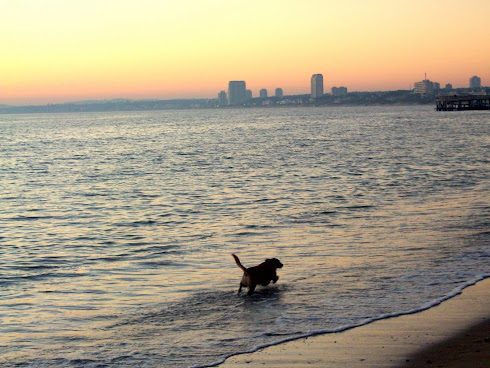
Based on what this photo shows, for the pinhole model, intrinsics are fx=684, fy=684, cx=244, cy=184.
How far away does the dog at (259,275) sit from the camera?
1038 cm

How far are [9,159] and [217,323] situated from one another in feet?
165

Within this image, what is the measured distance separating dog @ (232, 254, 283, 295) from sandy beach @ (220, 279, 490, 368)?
236 centimetres

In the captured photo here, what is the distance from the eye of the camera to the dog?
1038 cm

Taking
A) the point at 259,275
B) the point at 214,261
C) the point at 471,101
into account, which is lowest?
the point at 471,101

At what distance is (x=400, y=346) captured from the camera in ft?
24.8

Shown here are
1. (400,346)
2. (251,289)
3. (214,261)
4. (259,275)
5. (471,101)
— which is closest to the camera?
(400,346)

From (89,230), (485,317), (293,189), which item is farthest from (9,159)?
(485,317)

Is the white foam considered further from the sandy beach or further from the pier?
the pier

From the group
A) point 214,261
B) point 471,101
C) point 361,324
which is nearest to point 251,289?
point 361,324

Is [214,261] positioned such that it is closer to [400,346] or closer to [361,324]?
[361,324]

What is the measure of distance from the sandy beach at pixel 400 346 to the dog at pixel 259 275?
236cm

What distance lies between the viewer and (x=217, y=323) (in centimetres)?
895

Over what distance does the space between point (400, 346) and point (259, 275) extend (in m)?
3.40

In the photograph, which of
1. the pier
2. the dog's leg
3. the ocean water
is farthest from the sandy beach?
the pier
